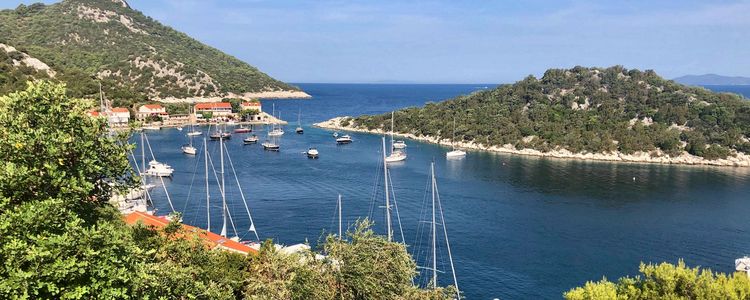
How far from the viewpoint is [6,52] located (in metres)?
108

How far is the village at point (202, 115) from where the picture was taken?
11856 cm

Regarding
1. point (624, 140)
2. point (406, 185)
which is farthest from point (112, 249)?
point (624, 140)

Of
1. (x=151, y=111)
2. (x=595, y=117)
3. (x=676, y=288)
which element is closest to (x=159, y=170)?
(x=676, y=288)

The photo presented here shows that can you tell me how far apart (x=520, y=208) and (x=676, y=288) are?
3526cm

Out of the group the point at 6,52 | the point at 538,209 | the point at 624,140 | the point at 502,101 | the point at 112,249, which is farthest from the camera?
the point at 502,101

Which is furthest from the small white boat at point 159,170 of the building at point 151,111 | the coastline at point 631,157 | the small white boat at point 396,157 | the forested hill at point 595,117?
the building at point 151,111

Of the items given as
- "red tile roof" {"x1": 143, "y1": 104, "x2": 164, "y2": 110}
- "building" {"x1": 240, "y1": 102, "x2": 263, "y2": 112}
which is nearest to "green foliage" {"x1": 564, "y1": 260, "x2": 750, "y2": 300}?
"red tile roof" {"x1": 143, "y1": 104, "x2": 164, "y2": 110}

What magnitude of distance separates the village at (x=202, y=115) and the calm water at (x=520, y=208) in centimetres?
3818

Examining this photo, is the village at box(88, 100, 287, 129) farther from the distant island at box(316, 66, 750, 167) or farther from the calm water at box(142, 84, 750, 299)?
the calm water at box(142, 84, 750, 299)

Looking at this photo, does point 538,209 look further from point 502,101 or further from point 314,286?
point 502,101

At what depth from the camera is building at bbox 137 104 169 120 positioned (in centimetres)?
11931

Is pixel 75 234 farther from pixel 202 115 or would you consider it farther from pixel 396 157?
pixel 202 115

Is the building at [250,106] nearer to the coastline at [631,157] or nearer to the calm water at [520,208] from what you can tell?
the calm water at [520,208]

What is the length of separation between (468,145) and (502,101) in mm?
24248
